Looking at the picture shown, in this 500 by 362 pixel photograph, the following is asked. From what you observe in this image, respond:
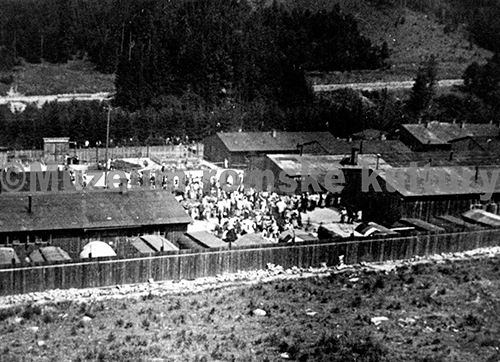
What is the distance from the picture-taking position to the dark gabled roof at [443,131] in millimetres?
75188

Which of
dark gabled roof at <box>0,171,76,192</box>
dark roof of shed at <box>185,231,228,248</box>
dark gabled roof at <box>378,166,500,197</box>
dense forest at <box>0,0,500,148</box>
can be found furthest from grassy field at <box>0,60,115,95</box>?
dark roof of shed at <box>185,231,228,248</box>

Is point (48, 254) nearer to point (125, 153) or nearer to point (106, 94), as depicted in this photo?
point (125, 153)

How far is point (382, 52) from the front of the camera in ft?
400

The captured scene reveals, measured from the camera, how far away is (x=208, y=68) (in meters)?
101

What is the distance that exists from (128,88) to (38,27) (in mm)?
36614

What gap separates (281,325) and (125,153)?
1895 inches

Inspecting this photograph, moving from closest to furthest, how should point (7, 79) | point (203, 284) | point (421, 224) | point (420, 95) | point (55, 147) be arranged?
1. point (203, 284)
2. point (421, 224)
3. point (55, 147)
4. point (420, 95)
5. point (7, 79)

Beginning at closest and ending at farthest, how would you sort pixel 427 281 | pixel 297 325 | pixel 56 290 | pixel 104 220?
pixel 297 325, pixel 56 290, pixel 427 281, pixel 104 220

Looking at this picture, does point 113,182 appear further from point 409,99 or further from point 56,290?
point 409,99

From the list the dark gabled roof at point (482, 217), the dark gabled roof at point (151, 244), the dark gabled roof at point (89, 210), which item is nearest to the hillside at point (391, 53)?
the dark gabled roof at point (89, 210)

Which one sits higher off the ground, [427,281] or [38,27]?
[38,27]

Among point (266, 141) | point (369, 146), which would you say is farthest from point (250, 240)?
point (369, 146)

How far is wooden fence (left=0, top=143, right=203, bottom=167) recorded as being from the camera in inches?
2677

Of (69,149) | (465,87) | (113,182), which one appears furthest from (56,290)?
(465,87)
